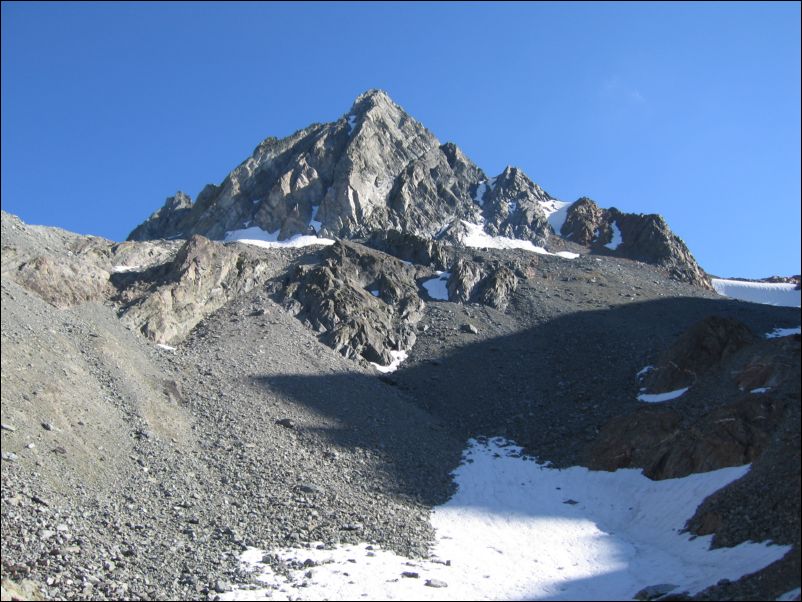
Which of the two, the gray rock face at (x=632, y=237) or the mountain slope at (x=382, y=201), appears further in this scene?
the mountain slope at (x=382, y=201)

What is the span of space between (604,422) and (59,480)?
3073 cm

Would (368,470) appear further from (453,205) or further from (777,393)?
(453,205)

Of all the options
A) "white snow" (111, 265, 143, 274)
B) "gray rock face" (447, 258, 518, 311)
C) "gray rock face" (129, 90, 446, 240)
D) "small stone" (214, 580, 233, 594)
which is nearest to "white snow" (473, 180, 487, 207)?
"gray rock face" (129, 90, 446, 240)

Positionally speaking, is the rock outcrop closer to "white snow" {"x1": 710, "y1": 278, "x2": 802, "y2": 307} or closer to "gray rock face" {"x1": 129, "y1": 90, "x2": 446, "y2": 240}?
"gray rock face" {"x1": 129, "y1": 90, "x2": 446, "y2": 240}

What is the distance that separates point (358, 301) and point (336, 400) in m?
16.4

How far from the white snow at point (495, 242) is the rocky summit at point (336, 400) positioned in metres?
5.03

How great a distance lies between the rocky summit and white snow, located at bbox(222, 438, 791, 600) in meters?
0.34

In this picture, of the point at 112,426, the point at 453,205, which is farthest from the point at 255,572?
the point at 453,205

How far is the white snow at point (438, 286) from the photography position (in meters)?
65.6

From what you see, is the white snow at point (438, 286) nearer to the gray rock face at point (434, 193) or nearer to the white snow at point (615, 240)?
the gray rock face at point (434, 193)

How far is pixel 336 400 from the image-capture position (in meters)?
42.1

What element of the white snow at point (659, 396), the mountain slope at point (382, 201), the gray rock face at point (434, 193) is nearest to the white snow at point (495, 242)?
the mountain slope at point (382, 201)

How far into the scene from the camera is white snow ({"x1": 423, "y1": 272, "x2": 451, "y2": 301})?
65.6m

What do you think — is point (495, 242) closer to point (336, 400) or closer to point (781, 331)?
point (781, 331)
